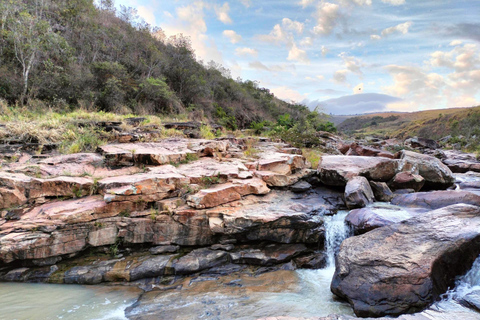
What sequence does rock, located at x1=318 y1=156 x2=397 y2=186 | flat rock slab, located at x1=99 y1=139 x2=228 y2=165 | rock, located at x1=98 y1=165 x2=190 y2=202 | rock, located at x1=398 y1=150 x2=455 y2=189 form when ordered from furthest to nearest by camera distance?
rock, located at x1=398 y1=150 x2=455 y2=189 → rock, located at x1=318 y1=156 x2=397 y2=186 → flat rock slab, located at x1=99 y1=139 x2=228 y2=165 → rock, located at x1=98 y1=165 x2=190 y2=202

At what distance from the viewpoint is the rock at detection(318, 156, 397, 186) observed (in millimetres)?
7867

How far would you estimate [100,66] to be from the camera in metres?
13.5

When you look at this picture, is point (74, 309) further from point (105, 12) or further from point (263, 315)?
point (105, 12)

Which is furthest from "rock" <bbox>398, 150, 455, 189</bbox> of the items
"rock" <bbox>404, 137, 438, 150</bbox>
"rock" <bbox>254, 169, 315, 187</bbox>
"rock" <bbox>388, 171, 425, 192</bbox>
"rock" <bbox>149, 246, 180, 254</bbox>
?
"rock" <bbox>404, 137, 438, 150</bbox>

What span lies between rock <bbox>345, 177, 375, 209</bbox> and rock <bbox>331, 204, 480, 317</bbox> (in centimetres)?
189

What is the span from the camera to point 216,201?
6.07 meters

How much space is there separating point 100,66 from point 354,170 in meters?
14.0

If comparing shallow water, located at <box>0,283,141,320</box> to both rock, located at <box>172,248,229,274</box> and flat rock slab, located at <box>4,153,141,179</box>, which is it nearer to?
rock, located at <box>172,248,229,274</box>

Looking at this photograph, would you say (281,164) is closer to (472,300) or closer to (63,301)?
(472,300)

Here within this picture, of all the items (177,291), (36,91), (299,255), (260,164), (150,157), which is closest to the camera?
(177,291)

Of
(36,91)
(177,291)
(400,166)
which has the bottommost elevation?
(177,291)

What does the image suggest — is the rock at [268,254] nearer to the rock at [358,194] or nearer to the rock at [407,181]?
the rock at [358,194]

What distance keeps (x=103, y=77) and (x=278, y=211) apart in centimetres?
1299

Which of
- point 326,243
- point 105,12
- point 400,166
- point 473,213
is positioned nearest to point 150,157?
point 326,243
